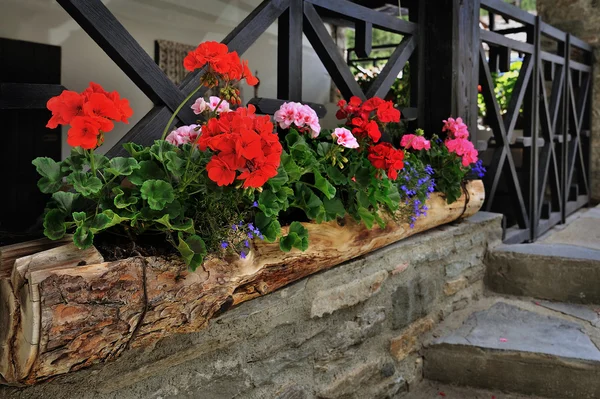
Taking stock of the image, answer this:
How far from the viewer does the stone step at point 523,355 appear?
7.91ft

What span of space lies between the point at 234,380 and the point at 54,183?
2.58ft

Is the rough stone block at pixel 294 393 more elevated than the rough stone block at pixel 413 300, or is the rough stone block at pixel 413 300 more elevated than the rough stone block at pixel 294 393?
the rough stone block at pixel 413 300

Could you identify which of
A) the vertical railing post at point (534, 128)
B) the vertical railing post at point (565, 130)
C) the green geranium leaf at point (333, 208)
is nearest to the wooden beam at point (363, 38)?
the green geranium leaf at point (333, 208)

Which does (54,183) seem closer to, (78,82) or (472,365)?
(472,365)

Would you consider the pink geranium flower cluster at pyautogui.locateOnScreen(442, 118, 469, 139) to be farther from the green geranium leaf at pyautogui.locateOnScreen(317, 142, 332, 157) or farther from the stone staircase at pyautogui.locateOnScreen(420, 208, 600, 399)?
the green geranium leaf at pyautogui.locateOnScreen(317, 142, 332, 157)

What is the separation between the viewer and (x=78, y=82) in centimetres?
423

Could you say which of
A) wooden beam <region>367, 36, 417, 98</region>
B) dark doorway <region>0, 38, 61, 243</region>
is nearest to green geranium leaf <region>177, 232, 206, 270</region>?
wooden beam <region>367, 36, 417, 98</region>

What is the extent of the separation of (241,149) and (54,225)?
466 millimetres

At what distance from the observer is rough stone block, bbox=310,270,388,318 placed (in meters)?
2.01

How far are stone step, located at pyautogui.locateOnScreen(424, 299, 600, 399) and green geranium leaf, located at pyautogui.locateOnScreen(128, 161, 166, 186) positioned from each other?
1.71 meters

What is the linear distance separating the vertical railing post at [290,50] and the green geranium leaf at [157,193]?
40.1 inches

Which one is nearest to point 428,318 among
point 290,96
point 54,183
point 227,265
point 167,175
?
point 290,96

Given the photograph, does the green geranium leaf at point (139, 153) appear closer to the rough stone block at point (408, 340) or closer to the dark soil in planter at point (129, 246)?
the dark soil in planter at point (129, 246)

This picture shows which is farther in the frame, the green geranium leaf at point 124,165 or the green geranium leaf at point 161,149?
the green geranium leaf at point 161,149
